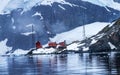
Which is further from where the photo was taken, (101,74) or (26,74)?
(26,74)

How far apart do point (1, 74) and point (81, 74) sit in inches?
428

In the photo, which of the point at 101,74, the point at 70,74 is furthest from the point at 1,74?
the point at 101,74

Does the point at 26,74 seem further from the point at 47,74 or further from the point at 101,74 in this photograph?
the point at 101,74

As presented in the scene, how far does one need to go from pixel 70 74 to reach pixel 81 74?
4.40 ft

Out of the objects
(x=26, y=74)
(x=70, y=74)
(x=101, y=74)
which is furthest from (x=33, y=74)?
(x=101, y=74)

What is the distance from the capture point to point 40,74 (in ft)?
193

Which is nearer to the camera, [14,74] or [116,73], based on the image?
[116,73]

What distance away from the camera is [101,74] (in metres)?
55.8

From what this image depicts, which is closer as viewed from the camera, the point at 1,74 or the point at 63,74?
Result: the point at 63,74

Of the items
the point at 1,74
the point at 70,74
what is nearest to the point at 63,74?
the point at 70,74

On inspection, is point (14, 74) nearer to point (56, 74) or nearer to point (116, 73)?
point (56, 74)

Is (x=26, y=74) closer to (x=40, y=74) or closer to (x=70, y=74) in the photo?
(x=40, y=74)

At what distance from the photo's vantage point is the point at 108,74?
5494cm

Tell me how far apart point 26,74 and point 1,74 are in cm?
353
